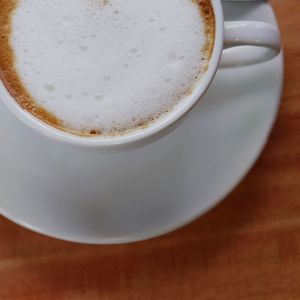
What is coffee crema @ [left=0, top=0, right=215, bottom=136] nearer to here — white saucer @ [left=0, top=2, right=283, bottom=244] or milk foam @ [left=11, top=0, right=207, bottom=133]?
milk foam @ [left=11, top=0, right=207, bottom=133]

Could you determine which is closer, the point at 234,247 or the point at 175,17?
the point at 175,17

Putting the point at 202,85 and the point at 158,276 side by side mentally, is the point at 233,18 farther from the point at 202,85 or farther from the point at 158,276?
the point at 158,276

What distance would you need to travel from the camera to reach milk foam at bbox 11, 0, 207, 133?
72 cm

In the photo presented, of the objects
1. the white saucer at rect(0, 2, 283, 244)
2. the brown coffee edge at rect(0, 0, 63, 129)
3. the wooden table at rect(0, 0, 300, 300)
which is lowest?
the wooden table at rect(0, 0, 300, 300)

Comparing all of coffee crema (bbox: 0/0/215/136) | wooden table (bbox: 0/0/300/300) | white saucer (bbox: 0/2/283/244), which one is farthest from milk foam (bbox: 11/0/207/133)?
wooden table (bbox: 0/0/300/300)

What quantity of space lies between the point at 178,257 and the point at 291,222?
0.21 meters

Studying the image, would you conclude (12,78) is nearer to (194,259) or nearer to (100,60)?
(100,60)

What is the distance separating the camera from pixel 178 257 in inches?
36.1

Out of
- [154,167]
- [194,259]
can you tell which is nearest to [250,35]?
[154,167]

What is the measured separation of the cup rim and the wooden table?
0.83 ft

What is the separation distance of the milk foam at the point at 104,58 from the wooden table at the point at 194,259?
0.89ft

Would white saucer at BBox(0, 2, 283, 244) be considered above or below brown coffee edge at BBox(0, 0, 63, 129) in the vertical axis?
below

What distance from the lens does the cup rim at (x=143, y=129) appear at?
A: 729mm

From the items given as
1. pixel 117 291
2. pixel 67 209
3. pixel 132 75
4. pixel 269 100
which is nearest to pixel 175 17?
pixel 132 75
